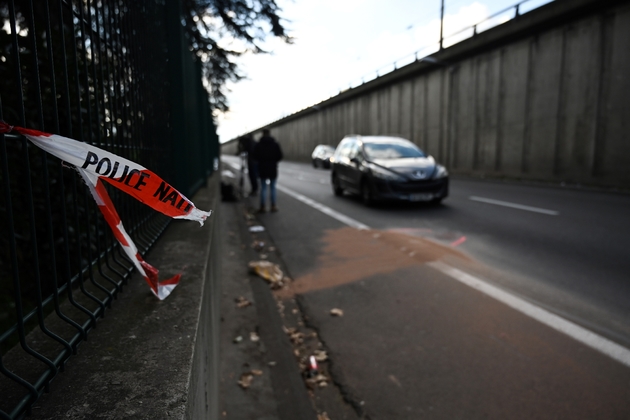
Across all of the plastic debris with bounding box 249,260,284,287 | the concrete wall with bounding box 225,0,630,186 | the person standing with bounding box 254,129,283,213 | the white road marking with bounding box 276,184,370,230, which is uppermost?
the concrete wall with bounding box 225,0,630,186

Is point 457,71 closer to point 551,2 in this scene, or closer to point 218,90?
point 551,2

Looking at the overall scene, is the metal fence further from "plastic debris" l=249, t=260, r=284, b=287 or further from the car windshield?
the car windshield

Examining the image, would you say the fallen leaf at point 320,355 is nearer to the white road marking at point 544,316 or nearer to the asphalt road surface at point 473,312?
the asphalt road surface at point 473,312

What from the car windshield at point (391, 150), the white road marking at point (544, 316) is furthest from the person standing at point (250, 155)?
the white road marking at point (544, 316)

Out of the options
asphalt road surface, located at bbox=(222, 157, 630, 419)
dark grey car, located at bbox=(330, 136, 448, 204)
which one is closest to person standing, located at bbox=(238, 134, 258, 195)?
dark grey car, located at bbox=(330, 136, 448, 204)

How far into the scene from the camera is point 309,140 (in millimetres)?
55219

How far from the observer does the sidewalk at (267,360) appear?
2668mm

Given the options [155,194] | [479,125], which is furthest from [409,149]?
[479,125]

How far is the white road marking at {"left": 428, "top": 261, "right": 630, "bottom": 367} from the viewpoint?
10.5ft

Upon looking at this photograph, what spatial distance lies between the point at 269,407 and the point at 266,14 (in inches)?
420

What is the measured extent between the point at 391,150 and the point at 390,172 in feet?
4.86

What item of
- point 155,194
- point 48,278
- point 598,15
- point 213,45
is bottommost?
point 48,278

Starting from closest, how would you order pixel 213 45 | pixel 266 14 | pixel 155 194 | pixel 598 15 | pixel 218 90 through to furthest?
1. pixel 155 194
2. pixel 266 14
3. pixel 213 45
4. pixel 598 15
5. pixel 218 90

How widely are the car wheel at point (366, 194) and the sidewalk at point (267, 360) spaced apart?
5.97 metres
